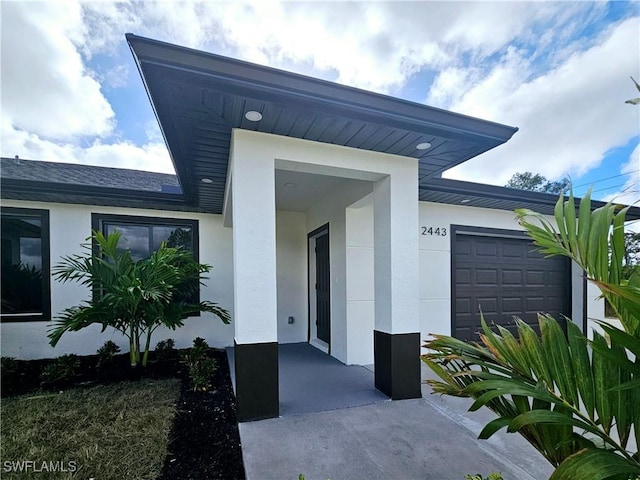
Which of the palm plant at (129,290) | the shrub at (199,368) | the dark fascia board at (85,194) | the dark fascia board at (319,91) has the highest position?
the dark fascia board at (319,91)

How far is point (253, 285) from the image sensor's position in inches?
118

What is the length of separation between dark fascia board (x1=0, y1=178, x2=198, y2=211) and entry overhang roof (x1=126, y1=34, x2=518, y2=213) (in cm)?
186

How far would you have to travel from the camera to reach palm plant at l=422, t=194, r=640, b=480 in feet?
2.83

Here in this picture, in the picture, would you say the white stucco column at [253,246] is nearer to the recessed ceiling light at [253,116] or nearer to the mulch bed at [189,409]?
the recessed ceiling light at [253,116]

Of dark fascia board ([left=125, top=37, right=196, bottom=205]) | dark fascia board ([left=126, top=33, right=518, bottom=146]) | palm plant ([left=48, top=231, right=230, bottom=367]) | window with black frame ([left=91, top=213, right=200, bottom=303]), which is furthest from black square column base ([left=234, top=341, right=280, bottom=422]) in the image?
window with black frame ([left=91, top=213, right=200, bottom=303])

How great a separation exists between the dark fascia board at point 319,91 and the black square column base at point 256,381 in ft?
7.77

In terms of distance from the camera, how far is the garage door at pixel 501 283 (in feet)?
18.9

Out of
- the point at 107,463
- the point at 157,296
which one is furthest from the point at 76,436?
the point at 157,296

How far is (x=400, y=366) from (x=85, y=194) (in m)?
5.44

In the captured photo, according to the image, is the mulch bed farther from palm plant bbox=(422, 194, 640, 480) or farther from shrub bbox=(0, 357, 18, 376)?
palm plant bbox=(422, 194, 640, 480)

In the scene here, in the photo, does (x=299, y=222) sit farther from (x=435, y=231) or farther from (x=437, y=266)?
(x=437, y=266)

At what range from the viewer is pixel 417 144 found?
335 centimetres

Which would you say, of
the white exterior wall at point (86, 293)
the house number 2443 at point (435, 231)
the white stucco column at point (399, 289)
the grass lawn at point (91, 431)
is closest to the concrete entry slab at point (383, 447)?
the white stucco column at point (399, 289)

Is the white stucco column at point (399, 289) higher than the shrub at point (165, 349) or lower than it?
higher
